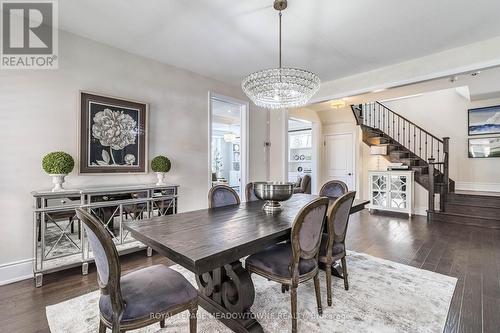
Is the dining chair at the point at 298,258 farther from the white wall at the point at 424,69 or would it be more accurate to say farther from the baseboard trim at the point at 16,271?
the white wall at the point at 424,69

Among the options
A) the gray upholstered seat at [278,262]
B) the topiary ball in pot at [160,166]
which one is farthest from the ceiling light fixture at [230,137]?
the gray upholstered seat at [278,262]

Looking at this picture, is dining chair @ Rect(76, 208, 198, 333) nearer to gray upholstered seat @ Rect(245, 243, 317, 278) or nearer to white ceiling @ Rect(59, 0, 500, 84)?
gray upholstered seat @ Rect(245, 243, 317, 278)

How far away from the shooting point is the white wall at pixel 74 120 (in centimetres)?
248

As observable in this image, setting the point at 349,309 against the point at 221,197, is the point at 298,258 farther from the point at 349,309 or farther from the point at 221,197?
the point at 221,197

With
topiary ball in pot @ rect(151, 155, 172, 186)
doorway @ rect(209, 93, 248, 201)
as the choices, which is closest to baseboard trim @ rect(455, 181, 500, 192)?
doorway @ rect(209, 93, 248, 201)

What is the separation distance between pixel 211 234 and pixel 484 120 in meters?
7.13

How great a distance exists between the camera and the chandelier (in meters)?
2.44

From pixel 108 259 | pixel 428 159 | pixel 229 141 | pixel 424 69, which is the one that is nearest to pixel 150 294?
pixel 108 259

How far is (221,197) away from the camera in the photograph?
9.19 feet

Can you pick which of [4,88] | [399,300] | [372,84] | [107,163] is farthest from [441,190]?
[4,88]

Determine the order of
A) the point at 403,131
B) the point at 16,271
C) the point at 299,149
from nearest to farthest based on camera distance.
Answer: the point at 16,271 < the point at 403,131 < the point at 299,149

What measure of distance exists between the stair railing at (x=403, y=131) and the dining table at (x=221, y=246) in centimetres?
569

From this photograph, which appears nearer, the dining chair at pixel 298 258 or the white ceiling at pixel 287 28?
the dining chair at pixel 298 258

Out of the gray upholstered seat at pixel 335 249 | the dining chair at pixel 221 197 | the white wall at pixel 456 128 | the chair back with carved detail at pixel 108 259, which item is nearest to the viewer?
the chair back with carved detail at pixel 108 259
